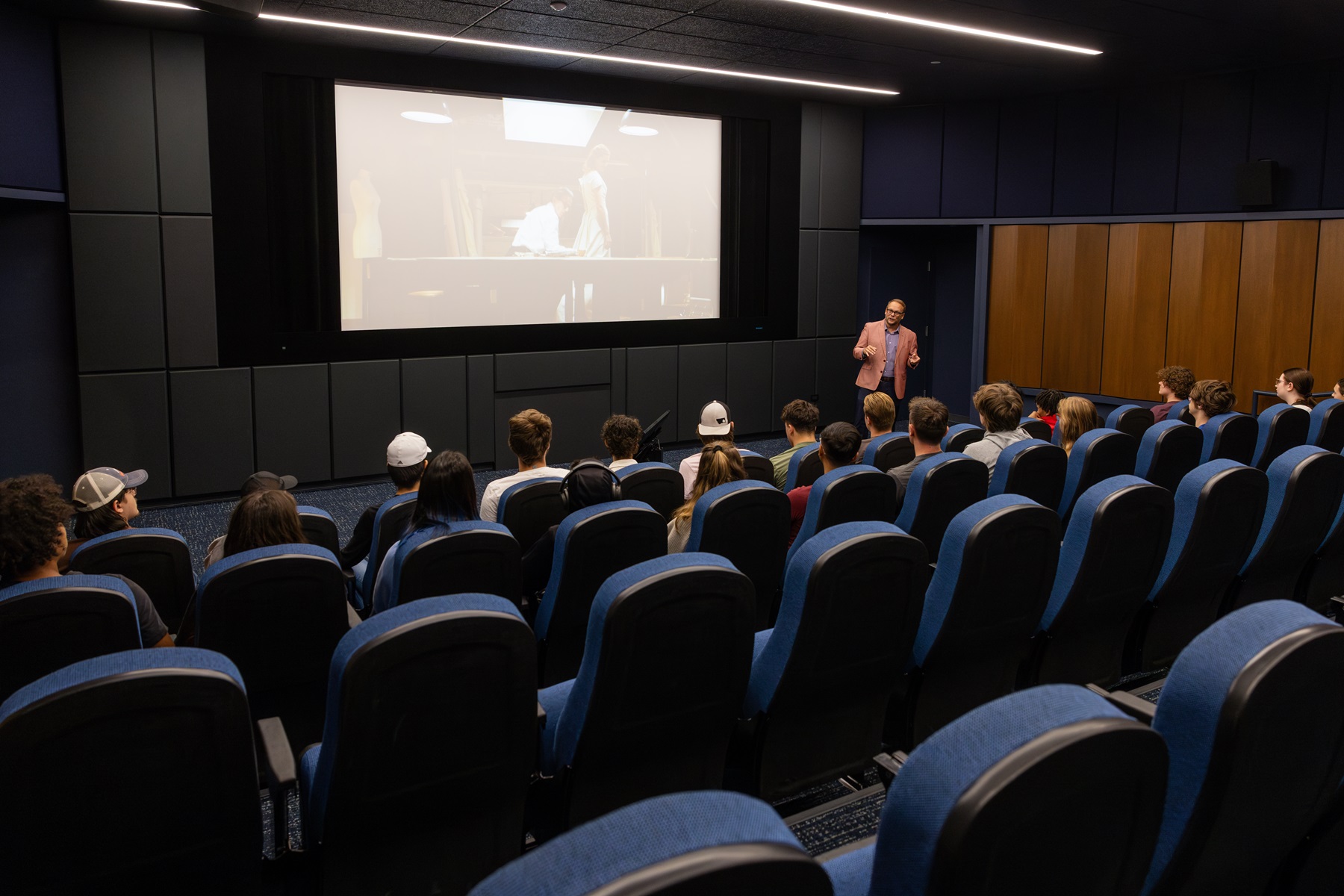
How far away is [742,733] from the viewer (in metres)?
2.65

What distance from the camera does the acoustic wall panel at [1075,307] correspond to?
9727mm

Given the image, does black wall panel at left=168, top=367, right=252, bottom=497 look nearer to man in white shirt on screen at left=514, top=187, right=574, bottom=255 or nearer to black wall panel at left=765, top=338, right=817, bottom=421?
man in white shirt on screen at left=514, top=187, right=574, bottom=255

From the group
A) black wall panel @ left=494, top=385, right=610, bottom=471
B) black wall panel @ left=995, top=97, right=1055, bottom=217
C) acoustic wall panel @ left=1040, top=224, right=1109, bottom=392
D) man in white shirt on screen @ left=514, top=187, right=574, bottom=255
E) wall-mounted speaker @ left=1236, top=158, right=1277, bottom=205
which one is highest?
black wall panel @ left=995, top=97, right=1055, bottom=217


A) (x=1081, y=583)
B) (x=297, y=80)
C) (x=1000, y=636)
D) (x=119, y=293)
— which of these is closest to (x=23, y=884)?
(x=1000, y=636)

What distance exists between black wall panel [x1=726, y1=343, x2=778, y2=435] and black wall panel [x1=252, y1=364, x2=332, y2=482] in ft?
13.0

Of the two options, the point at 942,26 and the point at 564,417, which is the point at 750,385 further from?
the point at 942,26

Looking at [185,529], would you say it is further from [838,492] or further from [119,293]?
[838,492]

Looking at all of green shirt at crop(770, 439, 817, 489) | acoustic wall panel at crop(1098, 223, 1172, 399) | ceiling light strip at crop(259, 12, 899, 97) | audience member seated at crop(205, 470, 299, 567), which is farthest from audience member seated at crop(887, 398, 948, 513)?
acoustic wall panel at crop(1098, 223, 1172, 399)

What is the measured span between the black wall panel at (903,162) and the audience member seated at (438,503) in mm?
8527

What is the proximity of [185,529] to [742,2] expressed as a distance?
5.12 m

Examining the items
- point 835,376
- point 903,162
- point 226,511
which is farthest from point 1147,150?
point 226,511

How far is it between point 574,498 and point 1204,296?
7497 mm

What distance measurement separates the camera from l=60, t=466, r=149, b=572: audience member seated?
3.68 m

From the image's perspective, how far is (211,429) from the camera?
305 inches
